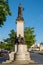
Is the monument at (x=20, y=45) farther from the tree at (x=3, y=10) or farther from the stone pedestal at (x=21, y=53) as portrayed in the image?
the tree at (x=3, y=10)

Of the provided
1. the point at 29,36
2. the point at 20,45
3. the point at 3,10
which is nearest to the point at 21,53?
the point at 20,45

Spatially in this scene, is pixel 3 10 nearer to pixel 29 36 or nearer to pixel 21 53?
pixel 21 53

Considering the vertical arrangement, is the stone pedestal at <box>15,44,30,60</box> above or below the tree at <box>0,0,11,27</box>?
below

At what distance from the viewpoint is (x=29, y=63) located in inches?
1160

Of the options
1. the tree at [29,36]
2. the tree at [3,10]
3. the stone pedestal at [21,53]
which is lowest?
the stone pedestal at [21,53]

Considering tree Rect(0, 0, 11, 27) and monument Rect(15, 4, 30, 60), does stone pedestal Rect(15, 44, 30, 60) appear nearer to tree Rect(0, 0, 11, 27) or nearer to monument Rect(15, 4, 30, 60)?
monument Rect(15, 4, 30, 60)

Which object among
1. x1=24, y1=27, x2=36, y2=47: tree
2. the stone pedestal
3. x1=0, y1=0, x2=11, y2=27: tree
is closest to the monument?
the stone pedestal

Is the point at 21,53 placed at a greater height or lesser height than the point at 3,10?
lesser

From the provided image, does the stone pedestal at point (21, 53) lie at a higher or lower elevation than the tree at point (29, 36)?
lower

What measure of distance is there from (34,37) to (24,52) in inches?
3197

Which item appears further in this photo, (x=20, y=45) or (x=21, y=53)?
(x=20, y=45)

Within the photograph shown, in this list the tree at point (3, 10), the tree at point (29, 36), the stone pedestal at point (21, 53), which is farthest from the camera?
the tree at point (29, 36)

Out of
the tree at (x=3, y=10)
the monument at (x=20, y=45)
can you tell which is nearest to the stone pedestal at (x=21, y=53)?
the monument at (x=20, y=45)

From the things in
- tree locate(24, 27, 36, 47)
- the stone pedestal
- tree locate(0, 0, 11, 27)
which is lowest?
the stone pedestal
